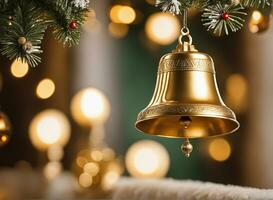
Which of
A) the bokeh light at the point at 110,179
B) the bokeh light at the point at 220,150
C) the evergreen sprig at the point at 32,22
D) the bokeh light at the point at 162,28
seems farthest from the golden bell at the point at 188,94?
the bokeh light at the point at 162,28

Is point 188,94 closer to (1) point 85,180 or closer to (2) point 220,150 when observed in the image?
(1) point 85,180

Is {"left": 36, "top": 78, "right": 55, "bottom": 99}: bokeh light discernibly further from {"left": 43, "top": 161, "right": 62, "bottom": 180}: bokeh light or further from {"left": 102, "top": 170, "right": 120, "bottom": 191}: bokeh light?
{"left": 102, "top": 170, "right": 120, "bottom": 191}: bokeh light

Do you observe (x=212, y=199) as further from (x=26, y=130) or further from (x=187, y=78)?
(x=26, y=130)

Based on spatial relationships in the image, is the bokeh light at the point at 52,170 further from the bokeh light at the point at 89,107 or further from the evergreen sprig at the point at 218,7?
the evergreen sprig at the point at 218,7

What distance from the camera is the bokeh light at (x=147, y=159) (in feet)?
15.5

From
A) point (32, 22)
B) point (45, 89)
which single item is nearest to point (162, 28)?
point (45, 89)

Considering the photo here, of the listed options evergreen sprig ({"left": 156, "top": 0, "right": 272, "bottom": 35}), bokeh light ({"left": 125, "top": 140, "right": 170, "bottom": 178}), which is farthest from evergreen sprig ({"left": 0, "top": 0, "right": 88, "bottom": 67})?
bokeh light ({"left": 125, "top": 140, "right": 170, "bottom": 178})

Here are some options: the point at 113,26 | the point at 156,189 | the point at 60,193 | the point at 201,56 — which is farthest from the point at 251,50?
the point at 201,56

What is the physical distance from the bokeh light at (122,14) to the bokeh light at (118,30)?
35mm

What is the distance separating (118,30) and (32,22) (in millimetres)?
2782

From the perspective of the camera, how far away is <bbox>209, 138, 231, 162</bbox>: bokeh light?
15.1ft

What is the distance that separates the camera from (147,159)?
4.80m

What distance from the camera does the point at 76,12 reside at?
224 centimetres

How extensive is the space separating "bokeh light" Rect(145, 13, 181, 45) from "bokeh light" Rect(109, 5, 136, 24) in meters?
0.10
